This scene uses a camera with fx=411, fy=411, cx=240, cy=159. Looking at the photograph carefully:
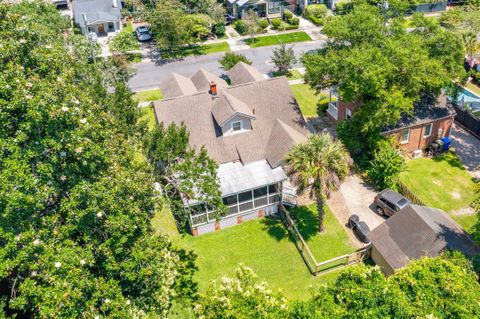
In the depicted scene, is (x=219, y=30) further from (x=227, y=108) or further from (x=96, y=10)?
(x=227, y=108)

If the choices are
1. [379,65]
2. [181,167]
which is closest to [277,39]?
[379,65]

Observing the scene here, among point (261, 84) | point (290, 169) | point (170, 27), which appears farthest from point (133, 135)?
point (170, 27)

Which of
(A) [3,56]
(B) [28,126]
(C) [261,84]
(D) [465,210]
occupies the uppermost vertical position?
(A) [3,56]

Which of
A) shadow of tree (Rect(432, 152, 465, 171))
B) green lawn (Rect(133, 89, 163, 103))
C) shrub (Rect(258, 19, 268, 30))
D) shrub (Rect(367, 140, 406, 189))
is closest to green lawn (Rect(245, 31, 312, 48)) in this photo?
shrub (Rect(258, 19, 268, 30))

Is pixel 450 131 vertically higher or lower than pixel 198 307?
lower

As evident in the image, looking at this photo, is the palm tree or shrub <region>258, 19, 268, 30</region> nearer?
the palm tree

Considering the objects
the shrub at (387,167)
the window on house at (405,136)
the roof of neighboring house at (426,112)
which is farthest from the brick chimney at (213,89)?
the window on house at (405,136)

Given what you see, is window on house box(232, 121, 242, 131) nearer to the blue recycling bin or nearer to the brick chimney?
the brick chimney

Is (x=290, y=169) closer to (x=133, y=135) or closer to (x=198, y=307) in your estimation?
(x=133, y=135)
